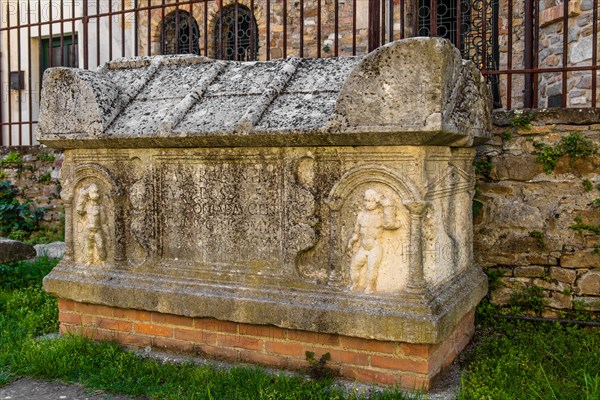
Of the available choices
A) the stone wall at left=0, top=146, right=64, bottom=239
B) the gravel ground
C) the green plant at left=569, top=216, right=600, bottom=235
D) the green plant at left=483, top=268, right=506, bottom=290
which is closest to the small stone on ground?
the gravel ground

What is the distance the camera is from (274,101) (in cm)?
370

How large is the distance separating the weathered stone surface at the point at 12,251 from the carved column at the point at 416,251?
11.9 ft

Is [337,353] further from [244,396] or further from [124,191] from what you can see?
[124,191]

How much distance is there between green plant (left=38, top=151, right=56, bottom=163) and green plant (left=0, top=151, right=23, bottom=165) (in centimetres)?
30

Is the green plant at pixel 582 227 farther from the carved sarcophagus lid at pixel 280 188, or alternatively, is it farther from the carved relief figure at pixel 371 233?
the carved relief figure at pixel 371 233

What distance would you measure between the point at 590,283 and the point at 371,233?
1882 mm

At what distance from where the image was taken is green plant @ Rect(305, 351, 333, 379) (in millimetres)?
3418

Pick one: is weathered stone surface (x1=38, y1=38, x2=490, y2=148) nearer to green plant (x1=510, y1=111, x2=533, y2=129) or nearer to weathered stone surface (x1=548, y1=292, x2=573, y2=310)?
green plant (x1=510, y1=111, x2=533, y2=129)

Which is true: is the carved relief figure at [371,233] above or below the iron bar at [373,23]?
below

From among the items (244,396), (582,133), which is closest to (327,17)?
(582,133)

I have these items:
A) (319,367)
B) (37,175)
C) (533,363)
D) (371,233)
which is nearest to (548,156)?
(533,363)

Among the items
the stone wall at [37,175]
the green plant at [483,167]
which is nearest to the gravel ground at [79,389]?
the green plant at [483,167]

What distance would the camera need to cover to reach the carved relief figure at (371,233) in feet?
10.7

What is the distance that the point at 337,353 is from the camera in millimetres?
3438
